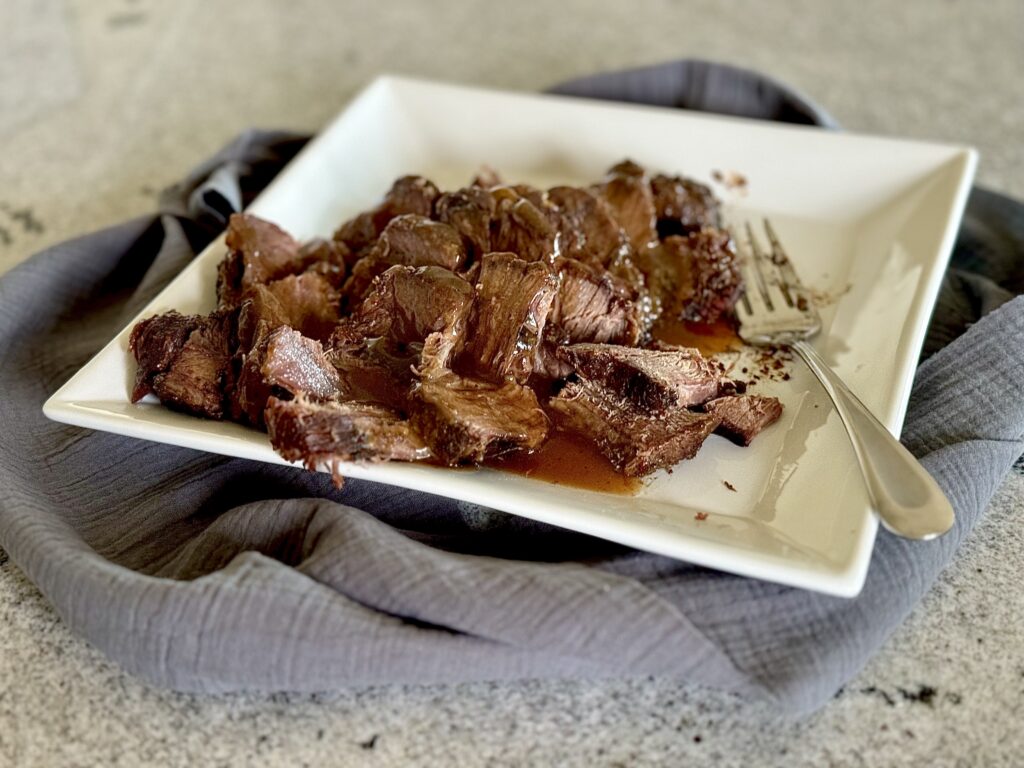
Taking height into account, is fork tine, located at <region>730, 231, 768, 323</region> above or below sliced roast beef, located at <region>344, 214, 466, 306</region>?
below

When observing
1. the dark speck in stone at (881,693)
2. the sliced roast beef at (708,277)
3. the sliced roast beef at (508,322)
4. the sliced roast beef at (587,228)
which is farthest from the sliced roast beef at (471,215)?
the dark speck in stone at (881,693)

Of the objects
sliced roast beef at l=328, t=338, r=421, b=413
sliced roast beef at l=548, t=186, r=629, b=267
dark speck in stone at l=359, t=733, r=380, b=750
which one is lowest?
dark speck in stone at l=359, t=733, r=380, b=750

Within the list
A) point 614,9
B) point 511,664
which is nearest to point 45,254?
point 511,664

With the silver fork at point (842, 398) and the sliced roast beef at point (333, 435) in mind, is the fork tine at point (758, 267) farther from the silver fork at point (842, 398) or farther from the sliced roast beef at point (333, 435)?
the sliced roast beef at point (333, 435)

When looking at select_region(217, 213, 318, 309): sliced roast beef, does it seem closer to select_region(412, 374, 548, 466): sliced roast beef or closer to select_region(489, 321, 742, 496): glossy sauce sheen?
select_region(412, 374, 548, 466): sliced roast beef

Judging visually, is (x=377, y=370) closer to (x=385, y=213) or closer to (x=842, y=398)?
(x=385, y=213)

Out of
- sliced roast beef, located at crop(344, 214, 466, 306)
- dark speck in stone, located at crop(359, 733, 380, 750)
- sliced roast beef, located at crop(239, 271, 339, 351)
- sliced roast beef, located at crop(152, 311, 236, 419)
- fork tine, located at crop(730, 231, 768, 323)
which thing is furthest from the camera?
fork tine, located at crop(730, 231, 768, 323)

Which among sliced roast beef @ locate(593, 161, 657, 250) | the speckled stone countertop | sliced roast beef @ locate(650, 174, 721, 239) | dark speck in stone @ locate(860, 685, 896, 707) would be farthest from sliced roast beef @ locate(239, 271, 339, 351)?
dark speck in stone @ locate(860, 685, 896, 707)
